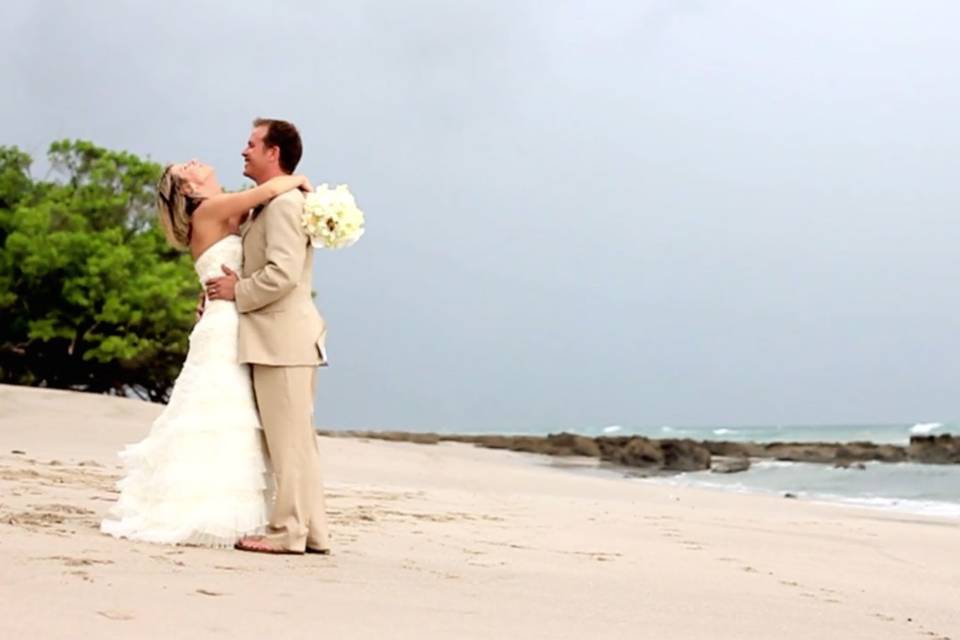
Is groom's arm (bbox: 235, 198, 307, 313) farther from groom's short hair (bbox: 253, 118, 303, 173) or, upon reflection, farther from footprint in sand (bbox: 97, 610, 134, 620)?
footprint in sand (bbox: 97, 610, 134, 620)

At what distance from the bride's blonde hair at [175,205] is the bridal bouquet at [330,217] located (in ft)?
2.36

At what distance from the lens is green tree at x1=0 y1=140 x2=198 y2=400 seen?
29250 mm

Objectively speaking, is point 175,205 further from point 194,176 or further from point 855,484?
point 855,484

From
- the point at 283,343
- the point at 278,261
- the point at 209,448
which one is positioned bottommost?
the point at 209,448

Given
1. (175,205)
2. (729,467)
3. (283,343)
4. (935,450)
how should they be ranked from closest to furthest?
(283,343) → (175,205) → (729,467) → (935,450)

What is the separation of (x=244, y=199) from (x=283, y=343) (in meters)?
0.76

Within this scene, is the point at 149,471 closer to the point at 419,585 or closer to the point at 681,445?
the point at 419,585

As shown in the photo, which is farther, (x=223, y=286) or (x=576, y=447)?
(x=576, y=447)

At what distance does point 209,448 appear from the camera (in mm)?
6219

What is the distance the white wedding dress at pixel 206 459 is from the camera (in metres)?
6.12

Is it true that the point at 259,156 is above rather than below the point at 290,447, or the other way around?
above

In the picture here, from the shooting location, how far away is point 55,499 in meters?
7.84

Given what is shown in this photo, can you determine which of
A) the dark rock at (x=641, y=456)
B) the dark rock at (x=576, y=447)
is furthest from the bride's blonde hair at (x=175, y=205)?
the dark rock at (x=576, y=447)

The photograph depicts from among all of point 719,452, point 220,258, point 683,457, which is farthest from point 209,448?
point 719,452
